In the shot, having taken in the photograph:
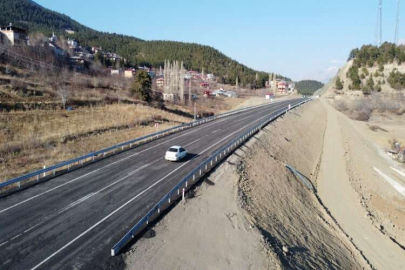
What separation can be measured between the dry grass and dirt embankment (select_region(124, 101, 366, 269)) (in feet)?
49.3

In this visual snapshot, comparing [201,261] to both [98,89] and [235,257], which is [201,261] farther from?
[98,89]

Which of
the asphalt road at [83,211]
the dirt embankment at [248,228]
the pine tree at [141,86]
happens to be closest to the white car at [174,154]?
the asphalt road at [83,211]

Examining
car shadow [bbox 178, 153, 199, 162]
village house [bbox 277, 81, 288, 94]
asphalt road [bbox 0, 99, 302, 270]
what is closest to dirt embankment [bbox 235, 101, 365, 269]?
car shadow [bbox 178, 153, 199, 162]

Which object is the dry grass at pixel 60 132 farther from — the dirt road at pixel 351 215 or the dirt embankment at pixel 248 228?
the dirt road at pixel 351 215

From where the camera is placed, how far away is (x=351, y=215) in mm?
28828

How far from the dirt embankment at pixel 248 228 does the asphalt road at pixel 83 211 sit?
186cm

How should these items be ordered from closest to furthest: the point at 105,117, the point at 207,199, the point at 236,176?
1. the point at 207,199
2. the point at 236,176
3. the point at 105,117

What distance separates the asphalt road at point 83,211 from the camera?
1281 cm

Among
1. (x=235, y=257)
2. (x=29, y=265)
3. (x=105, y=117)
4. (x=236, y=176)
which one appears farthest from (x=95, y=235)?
(x=105, y=117)

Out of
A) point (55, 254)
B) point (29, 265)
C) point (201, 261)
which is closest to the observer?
point (29, 265)

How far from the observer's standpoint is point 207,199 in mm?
19984

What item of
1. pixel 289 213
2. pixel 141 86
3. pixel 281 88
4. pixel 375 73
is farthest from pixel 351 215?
pixel 281 88

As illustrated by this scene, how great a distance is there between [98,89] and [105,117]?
66.1 feet

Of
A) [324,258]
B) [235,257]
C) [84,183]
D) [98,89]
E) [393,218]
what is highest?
[98,89]
